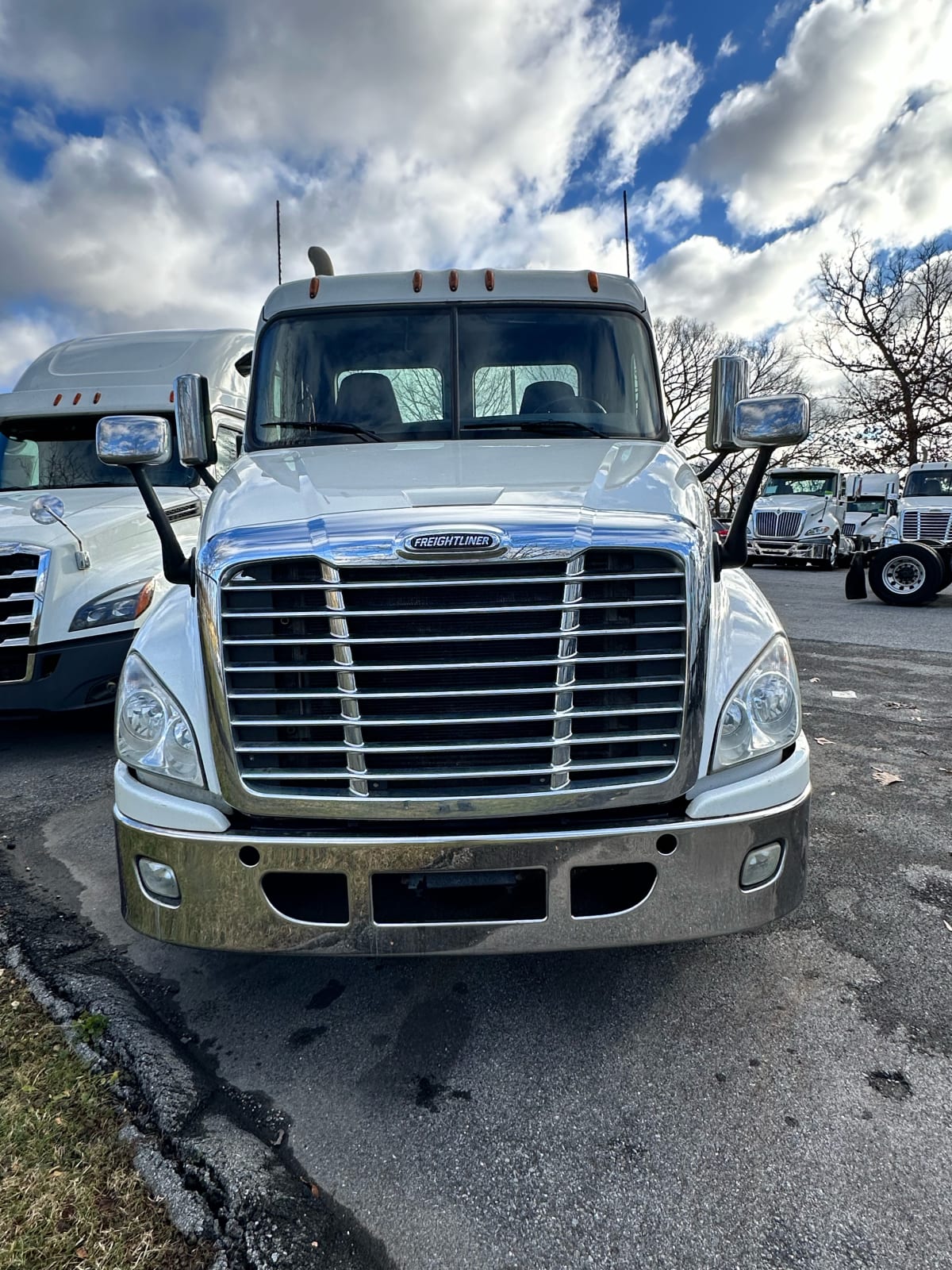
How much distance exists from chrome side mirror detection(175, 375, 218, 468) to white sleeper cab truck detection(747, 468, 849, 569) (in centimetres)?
2072

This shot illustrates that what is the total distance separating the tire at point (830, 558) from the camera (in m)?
22.8

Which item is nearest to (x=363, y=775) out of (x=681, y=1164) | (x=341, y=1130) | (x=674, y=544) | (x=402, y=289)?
(x=341, y=1130)

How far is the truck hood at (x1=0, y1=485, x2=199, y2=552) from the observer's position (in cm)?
500

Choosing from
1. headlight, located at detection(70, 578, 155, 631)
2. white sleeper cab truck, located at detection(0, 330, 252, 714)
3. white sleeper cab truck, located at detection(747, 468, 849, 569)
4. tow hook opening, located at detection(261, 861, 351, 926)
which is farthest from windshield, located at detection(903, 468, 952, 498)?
tow hook opening, located at detection(261, 861, 351, 926)

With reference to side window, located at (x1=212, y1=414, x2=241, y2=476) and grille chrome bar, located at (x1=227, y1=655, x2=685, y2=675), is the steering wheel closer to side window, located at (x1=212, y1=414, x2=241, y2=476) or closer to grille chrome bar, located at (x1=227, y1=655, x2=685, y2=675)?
grille chrome bar, located at (x1=227, y1=655, x2=685, y2=675)

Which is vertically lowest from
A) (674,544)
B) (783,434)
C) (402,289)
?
(674,544)

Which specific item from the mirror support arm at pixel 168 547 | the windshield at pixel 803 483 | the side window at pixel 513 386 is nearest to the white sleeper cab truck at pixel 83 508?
the mirror support arm at pixel 168 547

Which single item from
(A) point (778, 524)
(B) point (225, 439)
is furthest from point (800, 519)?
(B) point (225, 439)

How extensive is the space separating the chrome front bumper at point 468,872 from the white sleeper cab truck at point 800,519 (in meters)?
21.4

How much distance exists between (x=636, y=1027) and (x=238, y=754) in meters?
1.53

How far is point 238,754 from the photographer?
2254 mm

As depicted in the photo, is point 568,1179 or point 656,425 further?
point 656,425

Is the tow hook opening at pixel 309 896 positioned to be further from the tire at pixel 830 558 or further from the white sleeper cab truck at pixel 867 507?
the white sleeper cab truck at pixel 867 507

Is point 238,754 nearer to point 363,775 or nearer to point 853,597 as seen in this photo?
point 363,775
